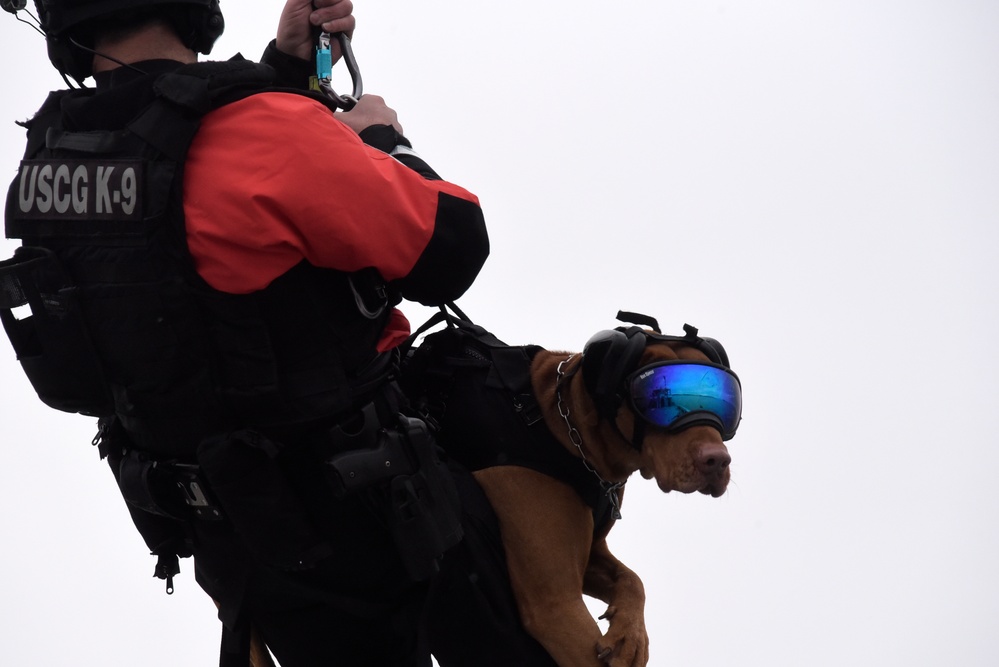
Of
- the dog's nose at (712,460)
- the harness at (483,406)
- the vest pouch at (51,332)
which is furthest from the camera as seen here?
the harness at (483,406)

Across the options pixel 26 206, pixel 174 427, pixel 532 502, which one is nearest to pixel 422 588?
pixel 532 502

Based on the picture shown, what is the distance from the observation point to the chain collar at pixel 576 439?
7.56ft

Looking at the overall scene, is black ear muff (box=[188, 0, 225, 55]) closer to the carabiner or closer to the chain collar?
the carabiner

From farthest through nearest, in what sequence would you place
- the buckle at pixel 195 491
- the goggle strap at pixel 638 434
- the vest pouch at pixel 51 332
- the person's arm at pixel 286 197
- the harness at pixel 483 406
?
the harness at pixel 483 406, the goggle strap at pixel 638 434, the buckle at pixel 195 491, the vest pouch at pixel 51 332, the person's arm at pixel 286 197

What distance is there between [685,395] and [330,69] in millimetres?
938

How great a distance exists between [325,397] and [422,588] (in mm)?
532

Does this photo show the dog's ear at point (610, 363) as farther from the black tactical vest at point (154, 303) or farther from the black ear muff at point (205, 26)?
the black ear muff at point (205, 26)

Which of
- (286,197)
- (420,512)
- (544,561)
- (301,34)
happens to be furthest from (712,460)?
(301,34)

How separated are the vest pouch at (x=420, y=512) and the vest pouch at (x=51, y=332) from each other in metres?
0.53

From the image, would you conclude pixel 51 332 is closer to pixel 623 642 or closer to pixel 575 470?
pixel 575 470

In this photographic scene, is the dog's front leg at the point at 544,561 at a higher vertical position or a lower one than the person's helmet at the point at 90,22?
lower

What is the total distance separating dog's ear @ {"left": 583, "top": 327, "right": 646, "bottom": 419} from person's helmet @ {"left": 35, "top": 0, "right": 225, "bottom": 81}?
0.93 meters

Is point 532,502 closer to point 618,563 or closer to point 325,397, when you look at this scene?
point 618,563

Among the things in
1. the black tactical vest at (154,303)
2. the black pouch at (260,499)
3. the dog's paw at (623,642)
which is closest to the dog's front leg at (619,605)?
the dog's paw at (623,642)
